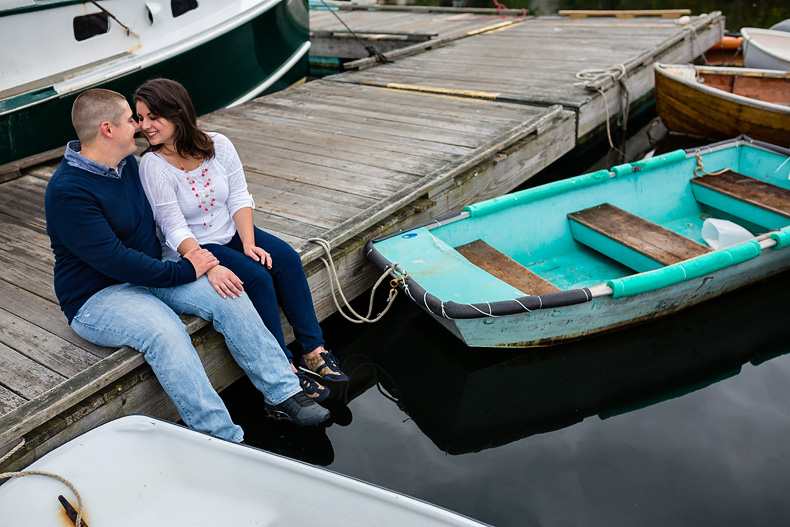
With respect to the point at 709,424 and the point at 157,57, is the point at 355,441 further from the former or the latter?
the point at 157,57

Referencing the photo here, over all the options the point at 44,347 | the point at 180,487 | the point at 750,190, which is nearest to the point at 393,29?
the point at 750,190

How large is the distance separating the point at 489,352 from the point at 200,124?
11.5ft

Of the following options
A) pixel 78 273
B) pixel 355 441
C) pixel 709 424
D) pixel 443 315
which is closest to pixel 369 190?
pixel 443 315

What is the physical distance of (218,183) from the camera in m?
3.04

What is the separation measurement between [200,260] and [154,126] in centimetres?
59

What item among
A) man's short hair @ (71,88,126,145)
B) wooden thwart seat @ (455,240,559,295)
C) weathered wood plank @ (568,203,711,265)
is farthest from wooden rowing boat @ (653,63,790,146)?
man's short hair @ (71,88,126,145)

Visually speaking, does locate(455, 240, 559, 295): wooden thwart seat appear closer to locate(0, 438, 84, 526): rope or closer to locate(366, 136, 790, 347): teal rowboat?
locate(366, 136, 790, 347): teal rowboat

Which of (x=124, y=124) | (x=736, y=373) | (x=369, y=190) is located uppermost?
(x=124, y=124)

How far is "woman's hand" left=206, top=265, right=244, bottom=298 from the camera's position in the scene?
2.86 meters

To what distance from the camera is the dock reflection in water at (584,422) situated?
2.87m

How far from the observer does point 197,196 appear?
2994 mm

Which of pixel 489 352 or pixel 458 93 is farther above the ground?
pixel 458 93

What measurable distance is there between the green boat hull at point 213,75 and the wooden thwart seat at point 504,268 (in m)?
3.35

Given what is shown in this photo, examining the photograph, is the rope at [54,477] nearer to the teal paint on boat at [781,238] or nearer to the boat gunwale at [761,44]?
the teal paint on boat at [781,238]
